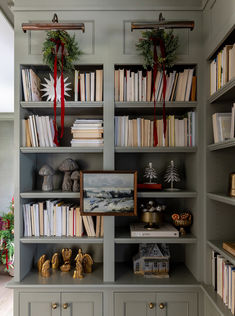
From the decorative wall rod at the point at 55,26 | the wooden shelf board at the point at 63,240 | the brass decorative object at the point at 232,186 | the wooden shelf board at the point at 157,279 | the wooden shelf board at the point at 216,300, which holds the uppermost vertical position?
the decorative wall rod at the point at 55,26

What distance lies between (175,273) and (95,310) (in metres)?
0.66

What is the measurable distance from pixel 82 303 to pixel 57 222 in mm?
595

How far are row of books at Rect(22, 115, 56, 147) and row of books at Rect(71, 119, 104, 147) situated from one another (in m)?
0.19

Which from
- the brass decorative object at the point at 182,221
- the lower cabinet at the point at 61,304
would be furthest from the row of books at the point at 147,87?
the lower cabinet at the point at 61,304

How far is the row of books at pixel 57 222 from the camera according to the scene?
1948mm

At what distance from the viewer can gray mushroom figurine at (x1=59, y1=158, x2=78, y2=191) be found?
6.68ft

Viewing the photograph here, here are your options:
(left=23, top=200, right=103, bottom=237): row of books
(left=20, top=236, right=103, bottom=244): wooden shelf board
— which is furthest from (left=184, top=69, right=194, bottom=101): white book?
(left=20, top=236, right=103, bottom=244): wooden shelf board

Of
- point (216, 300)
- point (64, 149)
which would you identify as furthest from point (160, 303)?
point (64, 149)

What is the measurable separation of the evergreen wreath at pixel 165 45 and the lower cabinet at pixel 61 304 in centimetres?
171

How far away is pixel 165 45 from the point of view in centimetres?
184

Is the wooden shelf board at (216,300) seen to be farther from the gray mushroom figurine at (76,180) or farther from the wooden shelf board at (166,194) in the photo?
the gray mushroom figurine at (76,180)

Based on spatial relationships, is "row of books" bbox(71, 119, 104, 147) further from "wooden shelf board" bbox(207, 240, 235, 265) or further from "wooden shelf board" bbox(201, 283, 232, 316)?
"wooden shelf board" bbox(201, 283, 232, 316)

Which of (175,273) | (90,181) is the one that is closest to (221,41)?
(90,181)

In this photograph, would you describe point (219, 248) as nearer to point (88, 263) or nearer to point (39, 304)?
point (88, 263)
